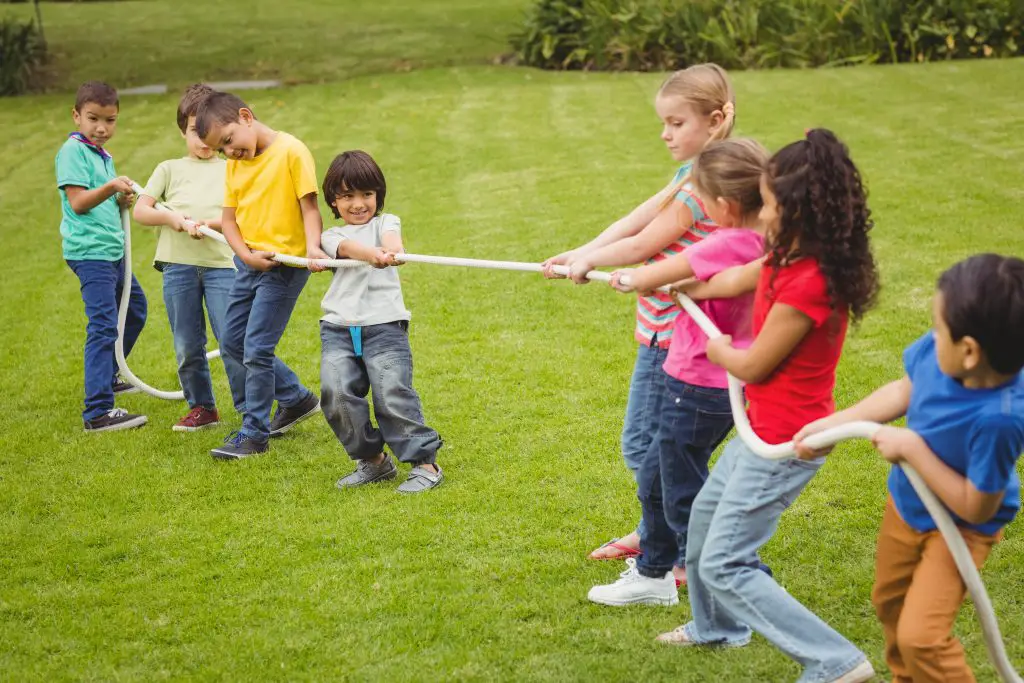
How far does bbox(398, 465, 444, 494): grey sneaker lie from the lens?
5.37m

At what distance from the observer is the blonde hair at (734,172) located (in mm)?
3391

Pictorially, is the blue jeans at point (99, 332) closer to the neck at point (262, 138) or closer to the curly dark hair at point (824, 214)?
the neck at point (262, 138)

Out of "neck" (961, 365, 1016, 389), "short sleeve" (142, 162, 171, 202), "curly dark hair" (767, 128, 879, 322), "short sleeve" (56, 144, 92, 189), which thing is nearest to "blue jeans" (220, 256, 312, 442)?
"short sleeve" (142, 162, 171, 202)

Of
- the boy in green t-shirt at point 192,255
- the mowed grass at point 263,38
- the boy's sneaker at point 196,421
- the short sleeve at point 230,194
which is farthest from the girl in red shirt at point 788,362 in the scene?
the mowed grass at point 263,38

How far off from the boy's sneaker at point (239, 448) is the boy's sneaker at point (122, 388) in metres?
1.48

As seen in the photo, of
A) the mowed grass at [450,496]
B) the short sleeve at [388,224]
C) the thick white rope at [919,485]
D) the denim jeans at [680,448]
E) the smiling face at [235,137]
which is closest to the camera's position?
the thick white rope at [919,485]

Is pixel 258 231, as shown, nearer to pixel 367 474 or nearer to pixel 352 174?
pixel 352 174

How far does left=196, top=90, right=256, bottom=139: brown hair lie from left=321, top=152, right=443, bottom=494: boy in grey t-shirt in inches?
24.2

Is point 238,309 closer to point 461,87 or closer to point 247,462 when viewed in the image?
point 247,462

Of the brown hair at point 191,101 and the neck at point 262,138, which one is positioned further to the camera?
the brown hair at point 191,101

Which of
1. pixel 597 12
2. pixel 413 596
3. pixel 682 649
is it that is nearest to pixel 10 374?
pixel 413 596

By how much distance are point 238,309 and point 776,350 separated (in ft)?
11.5

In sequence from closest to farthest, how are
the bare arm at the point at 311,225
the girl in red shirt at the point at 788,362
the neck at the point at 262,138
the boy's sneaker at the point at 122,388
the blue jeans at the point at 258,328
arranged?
the girl in red shirt at the point at 788,362 → the bare arm at the point at 311,225 → the neck at the point at 262,138 → the blue jeans at the point at 258,328 → the boy's sneaker at the point at 122,388

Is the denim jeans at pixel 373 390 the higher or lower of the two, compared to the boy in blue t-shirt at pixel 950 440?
lower
